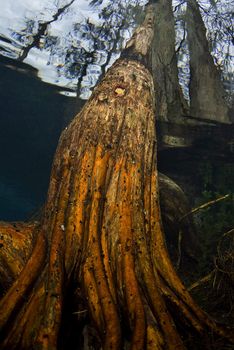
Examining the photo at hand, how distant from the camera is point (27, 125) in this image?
20.8 m

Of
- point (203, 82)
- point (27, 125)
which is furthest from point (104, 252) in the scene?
point (27, 125)

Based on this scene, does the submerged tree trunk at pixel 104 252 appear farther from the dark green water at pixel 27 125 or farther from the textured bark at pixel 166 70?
Answer: the dark green water at pixel 27 125

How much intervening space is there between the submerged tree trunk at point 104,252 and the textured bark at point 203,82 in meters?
7.16

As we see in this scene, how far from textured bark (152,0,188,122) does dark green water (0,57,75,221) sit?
7.15 m

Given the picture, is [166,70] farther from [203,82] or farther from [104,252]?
[104,252]

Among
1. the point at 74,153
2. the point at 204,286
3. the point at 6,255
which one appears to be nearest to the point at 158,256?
the point at 74,153

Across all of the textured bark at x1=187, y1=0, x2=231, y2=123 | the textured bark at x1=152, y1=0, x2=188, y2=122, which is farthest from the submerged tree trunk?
the textured bark at x1=187, y1=0, x2=231, y2=123

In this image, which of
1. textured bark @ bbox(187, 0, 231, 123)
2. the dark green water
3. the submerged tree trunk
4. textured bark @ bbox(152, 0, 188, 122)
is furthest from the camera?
the dark green water

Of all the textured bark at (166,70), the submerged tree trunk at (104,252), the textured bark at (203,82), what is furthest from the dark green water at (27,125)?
the submerged tree trunk at (104,252)

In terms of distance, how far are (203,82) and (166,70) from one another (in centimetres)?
150

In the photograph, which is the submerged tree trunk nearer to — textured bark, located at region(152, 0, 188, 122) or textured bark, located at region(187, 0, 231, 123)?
textured bark, located at region(152, 0, 188, 122)

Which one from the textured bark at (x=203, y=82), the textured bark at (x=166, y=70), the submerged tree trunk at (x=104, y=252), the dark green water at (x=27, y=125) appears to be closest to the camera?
the submerged tree trunk at (x=104, y=252)

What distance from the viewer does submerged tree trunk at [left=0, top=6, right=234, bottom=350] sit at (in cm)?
260

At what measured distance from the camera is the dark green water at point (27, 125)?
52.1 feet
